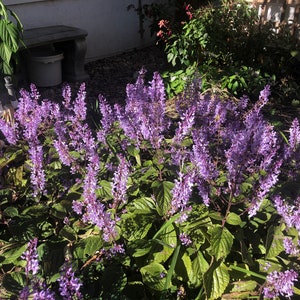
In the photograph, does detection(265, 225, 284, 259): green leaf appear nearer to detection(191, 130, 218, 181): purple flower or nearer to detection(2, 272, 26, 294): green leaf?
detection(191, 130, 218, 181): purple flower

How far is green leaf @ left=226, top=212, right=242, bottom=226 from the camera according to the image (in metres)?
1.76

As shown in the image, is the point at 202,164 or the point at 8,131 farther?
the point at 8,131

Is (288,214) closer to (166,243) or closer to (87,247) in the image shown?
(166,243)

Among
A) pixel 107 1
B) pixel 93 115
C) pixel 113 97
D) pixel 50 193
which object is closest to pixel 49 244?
pixel 50 193

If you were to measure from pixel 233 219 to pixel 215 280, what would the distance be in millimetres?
248

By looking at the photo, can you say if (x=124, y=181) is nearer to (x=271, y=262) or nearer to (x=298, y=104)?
(x=271, y=262)

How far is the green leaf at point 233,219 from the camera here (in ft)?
5.76

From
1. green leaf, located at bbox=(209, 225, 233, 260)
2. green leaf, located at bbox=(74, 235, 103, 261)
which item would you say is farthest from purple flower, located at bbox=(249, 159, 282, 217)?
green leaf, located at bbox=(74, 235, 103, 261)

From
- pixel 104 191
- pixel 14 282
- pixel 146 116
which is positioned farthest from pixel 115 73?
pixel 14 282

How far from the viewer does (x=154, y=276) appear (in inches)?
69.6

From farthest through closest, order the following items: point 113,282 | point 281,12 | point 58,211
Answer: point 281,12 → point 58,211 → point 113,282

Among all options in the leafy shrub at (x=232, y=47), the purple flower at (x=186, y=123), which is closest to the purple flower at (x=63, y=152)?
the purple flower at (x=186, y=123)

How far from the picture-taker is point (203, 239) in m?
1.81

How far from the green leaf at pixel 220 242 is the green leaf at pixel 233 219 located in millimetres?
47
